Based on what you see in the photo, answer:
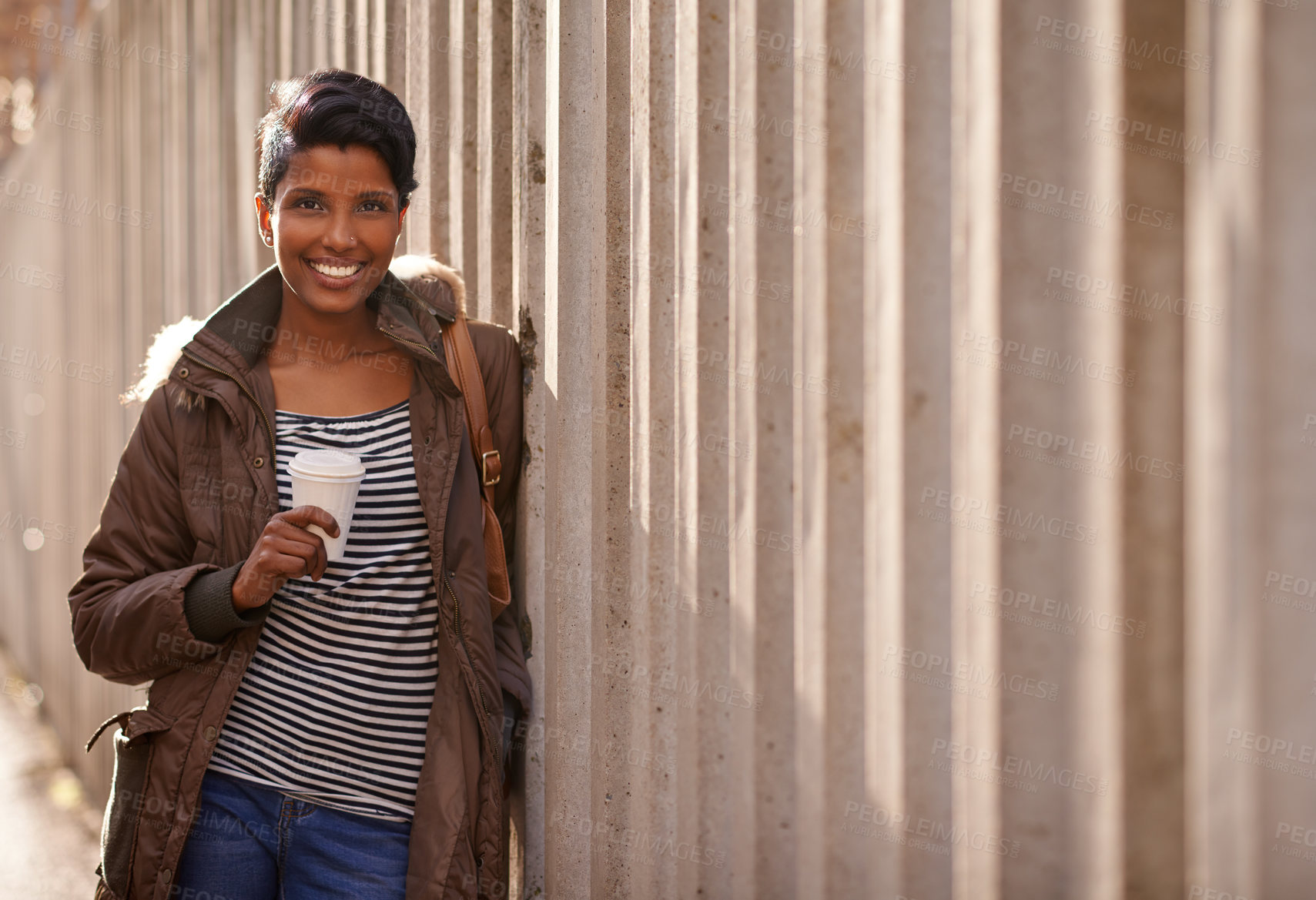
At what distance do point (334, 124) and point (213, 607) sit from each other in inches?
39.0

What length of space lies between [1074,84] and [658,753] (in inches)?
54.4

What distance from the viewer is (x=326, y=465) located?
188cm

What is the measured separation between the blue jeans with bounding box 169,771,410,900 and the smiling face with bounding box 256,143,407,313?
3.39 feet

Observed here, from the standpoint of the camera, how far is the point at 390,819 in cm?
210

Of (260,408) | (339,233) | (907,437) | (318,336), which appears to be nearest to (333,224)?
(339,233)

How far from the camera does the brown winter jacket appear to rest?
2055 millimetres

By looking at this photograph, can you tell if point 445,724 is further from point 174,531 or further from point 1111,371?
point 1111,371

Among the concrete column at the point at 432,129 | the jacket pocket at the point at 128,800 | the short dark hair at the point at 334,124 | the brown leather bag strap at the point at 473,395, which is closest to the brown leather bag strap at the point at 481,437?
the brown leather bag strap at the point at 473,395

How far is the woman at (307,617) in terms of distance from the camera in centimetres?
205

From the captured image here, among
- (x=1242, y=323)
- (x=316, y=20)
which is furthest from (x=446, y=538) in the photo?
(x=316, y=20)

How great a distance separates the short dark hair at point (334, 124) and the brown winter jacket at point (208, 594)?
0.32m

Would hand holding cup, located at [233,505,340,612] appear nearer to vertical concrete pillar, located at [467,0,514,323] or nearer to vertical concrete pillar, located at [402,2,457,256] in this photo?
vertical concrete pillar, located at [467,0,514,323]

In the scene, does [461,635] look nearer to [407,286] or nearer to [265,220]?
[407,286]

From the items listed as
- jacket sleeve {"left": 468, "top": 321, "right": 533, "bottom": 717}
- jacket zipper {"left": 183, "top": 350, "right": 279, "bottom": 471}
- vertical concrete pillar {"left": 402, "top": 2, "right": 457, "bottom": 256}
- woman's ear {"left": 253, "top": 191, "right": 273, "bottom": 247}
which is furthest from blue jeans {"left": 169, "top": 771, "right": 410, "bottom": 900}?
vertical concrete pillar {"left": 402, "top": 2, "right": 457, "bottom": 256}
